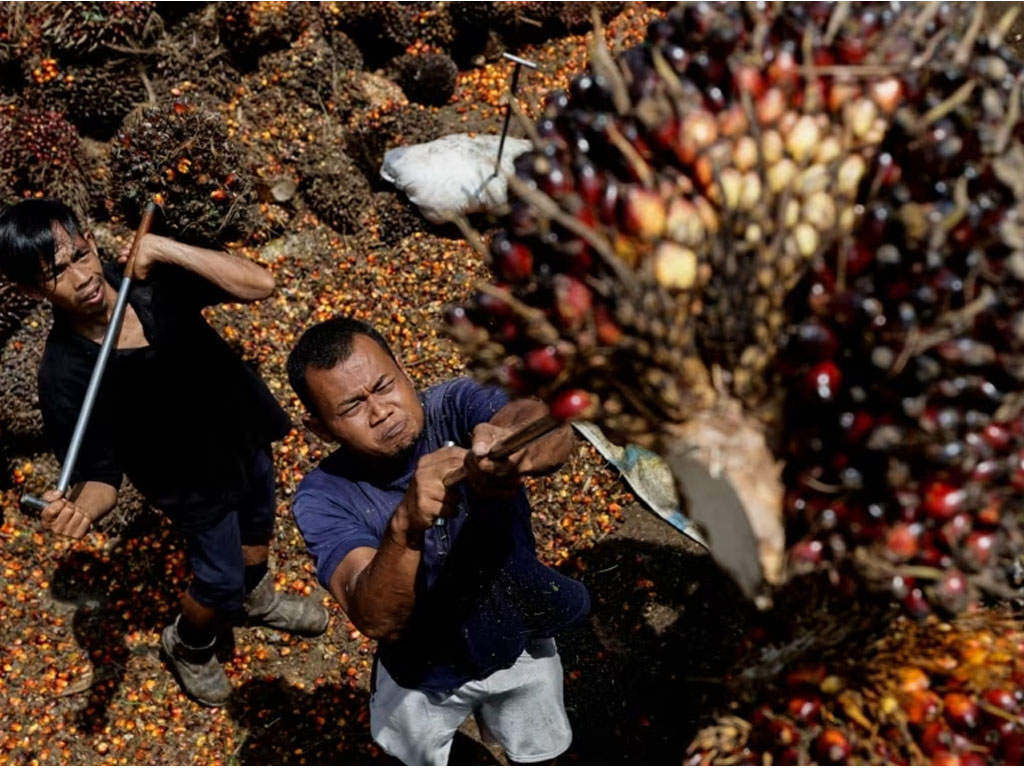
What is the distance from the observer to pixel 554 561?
16.1ft

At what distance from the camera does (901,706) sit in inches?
61.0

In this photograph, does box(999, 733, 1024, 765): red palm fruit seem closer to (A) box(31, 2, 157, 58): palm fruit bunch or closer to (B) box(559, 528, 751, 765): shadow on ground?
(B) box(559, 528, 751, 765): shadow on ground

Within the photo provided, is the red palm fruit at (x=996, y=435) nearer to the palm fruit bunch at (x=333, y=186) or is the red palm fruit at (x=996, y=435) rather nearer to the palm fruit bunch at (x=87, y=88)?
the palm fruit bunch at (x=333, y=186)

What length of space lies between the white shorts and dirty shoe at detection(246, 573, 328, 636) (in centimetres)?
160

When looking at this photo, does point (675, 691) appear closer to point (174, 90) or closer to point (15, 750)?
point (15, 750)

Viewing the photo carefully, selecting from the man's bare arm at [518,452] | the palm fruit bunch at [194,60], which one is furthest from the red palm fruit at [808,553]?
the palm fruit bunch at [194,60]

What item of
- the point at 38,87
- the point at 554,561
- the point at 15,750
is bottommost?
the point at 15,750

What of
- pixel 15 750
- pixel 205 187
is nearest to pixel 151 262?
pixel 205 187

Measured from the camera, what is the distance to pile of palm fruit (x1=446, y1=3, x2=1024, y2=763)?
1.26m

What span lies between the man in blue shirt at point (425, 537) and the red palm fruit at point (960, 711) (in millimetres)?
1233

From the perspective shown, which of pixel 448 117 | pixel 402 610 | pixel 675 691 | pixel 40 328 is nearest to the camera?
pixel 402 610

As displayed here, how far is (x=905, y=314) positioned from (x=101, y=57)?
256 inches

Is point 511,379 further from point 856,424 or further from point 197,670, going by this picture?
point 197,670

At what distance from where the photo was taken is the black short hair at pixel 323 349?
2.86 m
